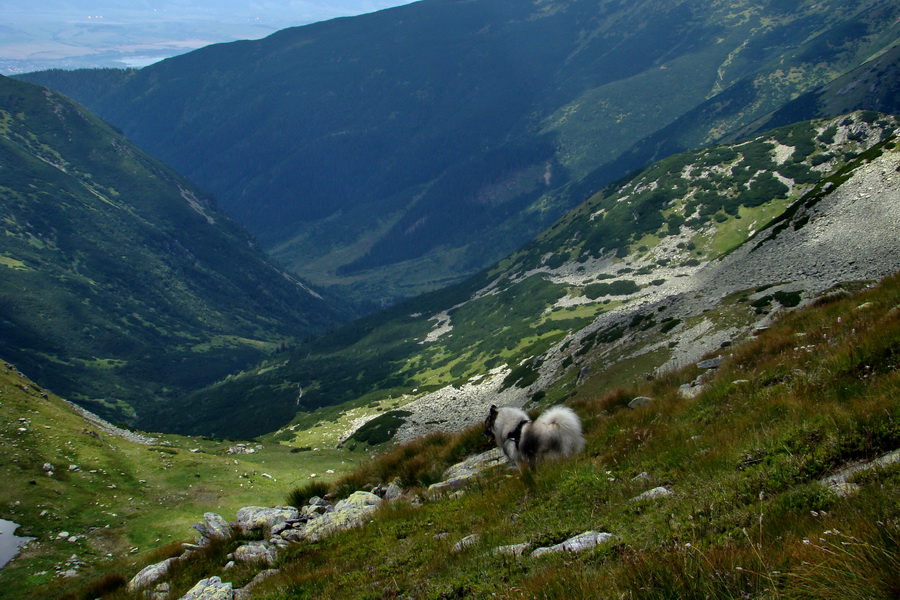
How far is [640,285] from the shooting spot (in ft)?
369

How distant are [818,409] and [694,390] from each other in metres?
7.46

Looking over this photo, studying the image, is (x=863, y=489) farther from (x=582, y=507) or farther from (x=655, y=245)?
(x=655, y=245)

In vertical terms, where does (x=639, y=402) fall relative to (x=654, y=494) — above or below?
below

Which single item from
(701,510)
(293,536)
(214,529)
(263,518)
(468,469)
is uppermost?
(214,529)

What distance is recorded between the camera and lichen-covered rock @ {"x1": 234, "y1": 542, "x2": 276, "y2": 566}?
11891 mm

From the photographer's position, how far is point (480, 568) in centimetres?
761

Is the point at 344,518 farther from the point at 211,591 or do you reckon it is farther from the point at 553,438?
the point at 553,438

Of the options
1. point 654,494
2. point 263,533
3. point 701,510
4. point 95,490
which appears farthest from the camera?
point 95,490

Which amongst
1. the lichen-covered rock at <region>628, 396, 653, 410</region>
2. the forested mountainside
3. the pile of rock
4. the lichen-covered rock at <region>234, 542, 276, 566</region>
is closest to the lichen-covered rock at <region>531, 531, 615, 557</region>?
the pile of rock

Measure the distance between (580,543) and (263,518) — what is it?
1057cm

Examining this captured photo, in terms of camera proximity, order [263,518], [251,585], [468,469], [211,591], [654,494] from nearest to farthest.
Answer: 1. [654,494]
2. [251,585]
3. [211,591]
4. [263,518]
5. [468,469]

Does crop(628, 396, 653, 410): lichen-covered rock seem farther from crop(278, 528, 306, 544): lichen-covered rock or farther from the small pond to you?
the small pond

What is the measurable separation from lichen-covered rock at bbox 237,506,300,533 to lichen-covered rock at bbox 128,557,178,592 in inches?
71.7

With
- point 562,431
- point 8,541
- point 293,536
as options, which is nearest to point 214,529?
point 293,536
